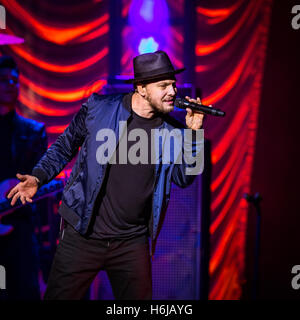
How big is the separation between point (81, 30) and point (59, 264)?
2467mm

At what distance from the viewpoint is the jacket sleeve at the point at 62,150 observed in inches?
79.6

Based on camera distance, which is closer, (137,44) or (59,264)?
(59,264)

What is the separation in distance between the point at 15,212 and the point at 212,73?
2.25 meters

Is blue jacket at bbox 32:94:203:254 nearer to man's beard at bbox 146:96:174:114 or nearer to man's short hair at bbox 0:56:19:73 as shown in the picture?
man's beard at bbox 146:96:174:114

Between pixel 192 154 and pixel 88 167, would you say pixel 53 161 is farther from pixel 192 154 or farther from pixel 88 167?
pixel 192 154

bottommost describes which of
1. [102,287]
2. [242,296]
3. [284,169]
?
[242,296]

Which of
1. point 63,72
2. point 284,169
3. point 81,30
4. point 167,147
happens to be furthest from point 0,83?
point 284,169

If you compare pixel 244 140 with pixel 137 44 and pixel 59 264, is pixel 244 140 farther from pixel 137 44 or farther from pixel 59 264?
pixel 59 264

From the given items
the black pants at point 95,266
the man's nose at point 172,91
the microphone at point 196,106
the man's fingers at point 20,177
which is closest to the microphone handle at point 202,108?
the microphone at point 196,106

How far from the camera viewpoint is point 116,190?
2080 mm

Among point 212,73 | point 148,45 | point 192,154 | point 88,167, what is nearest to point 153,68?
point 192,154

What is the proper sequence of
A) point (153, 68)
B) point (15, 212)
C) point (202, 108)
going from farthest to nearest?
point (15, 212)
point (153, 68)
point (202, 108)

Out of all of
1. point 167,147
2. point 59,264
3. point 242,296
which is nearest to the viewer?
point 59,264

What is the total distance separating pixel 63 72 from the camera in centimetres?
368
